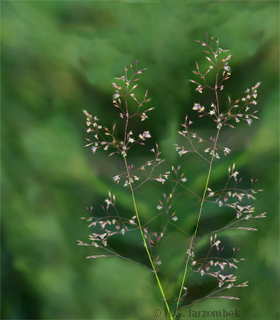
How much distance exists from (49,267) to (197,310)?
425 millimetres

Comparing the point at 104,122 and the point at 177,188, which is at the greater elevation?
the point at 104,122

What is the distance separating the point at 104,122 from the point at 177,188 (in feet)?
0.87

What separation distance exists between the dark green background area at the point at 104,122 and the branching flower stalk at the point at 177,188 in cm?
2

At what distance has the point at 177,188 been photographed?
33.8 inches

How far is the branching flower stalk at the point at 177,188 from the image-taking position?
815mm

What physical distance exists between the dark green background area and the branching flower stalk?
2 centimetres

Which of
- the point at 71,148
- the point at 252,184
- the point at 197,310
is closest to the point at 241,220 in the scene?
the point at 252,184

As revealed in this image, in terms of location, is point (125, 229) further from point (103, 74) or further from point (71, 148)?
point (103, 74)

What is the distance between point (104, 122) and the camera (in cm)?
81

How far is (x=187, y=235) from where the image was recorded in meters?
0.87

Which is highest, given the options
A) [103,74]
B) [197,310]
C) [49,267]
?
[103,74]

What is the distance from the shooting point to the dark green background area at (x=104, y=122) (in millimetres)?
782

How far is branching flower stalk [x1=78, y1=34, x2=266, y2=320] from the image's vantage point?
81 centimetres

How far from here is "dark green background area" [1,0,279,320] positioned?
78 centimetres
